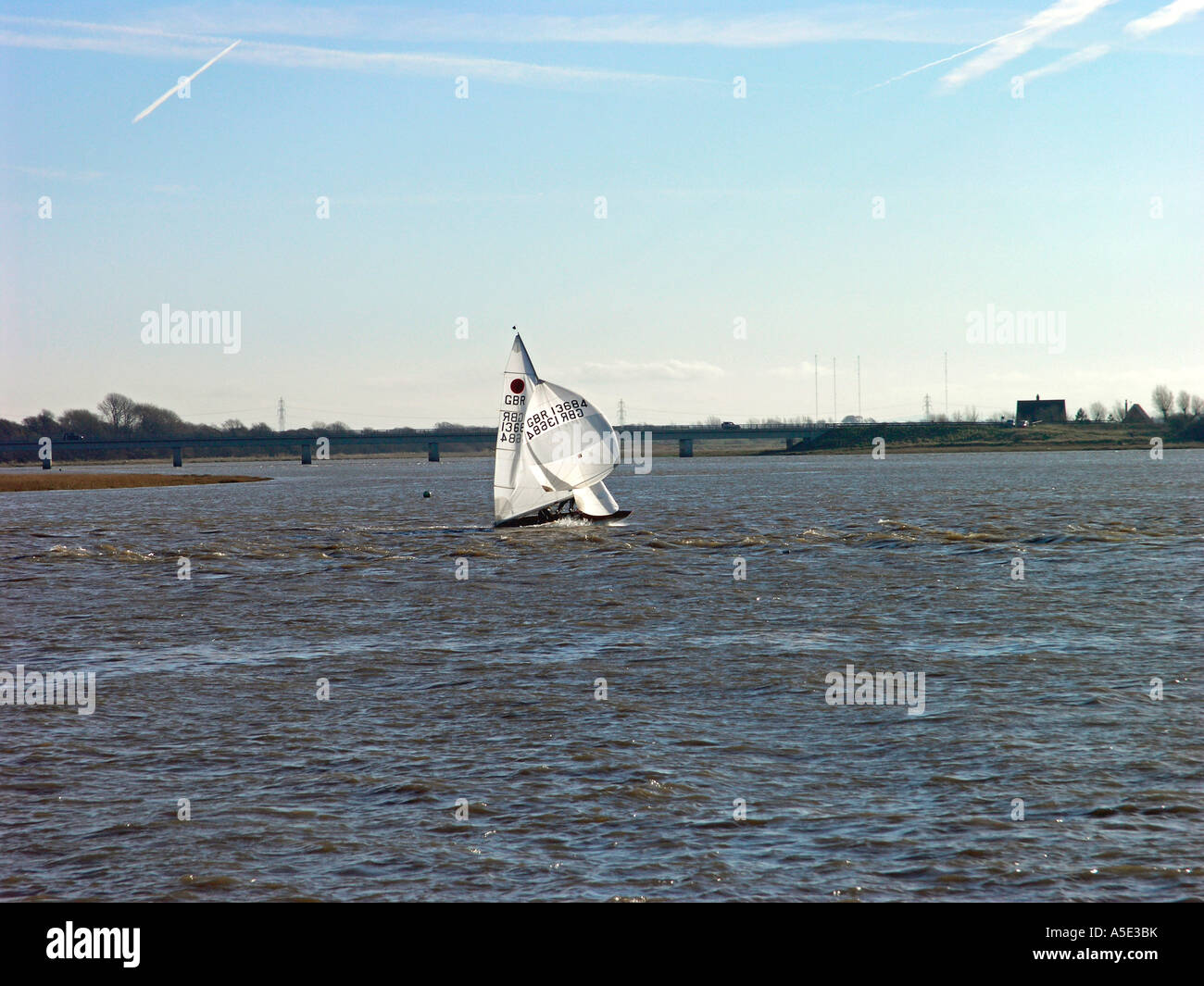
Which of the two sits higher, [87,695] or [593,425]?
[593,425]

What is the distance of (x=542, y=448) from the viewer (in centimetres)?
4953

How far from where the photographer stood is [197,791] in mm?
13031

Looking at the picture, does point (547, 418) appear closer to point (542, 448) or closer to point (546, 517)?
point (542, 448)

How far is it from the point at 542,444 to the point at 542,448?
0.24 metres

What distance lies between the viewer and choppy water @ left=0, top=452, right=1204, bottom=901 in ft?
34.4

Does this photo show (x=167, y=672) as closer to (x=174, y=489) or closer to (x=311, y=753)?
(x=311, y=753)

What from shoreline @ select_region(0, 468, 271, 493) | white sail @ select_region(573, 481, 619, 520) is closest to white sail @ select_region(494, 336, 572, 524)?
white sail @ select_region(573, 481, 619, 520)

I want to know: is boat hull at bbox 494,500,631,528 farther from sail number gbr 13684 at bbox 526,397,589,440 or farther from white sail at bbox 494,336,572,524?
sail number gbr 13684 at bbox 526,397,589,440

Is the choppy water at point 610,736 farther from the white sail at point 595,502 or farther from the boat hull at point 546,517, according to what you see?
the white sail at point 595,502

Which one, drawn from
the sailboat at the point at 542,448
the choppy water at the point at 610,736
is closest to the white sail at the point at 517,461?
the sailboat at the point at 542,448

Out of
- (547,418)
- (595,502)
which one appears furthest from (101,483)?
(547,418)

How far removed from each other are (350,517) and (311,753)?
55632mm

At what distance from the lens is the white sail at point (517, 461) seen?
49.0 meters
